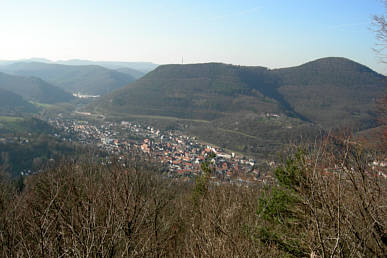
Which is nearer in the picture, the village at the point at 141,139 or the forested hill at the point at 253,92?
the village at the point at 141,139

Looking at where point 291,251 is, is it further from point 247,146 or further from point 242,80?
point 242,80

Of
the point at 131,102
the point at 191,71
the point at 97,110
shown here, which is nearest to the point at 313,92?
the point at 191,71

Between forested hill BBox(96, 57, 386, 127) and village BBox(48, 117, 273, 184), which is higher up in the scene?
forested hill BBox(96, 57, 386, 127)

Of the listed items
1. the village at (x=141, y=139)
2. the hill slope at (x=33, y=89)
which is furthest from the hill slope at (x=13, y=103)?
the village at (x=141, y=139)

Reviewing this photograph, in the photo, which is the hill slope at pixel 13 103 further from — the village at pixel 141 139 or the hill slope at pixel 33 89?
the village at pixel 141 139

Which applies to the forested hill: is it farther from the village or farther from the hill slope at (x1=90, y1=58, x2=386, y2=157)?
the village

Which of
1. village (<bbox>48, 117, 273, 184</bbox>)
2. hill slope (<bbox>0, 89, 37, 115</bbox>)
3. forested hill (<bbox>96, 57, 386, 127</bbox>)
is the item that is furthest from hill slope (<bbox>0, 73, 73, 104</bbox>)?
village (<bbox>48, 117, 273, 184</bbox>)
